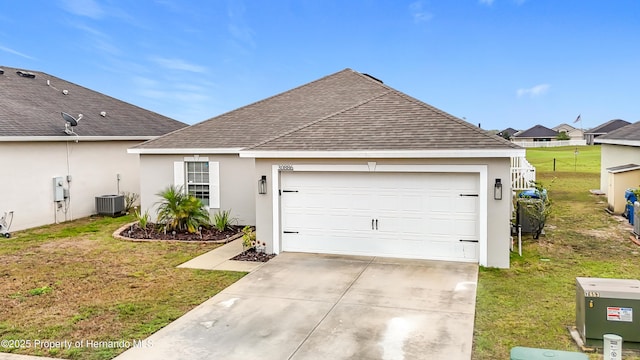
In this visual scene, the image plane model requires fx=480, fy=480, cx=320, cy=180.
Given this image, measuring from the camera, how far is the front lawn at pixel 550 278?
6329 mm

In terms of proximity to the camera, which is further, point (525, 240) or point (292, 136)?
point (525, 240)

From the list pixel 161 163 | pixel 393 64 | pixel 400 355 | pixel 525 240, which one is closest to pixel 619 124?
pixel 393 64

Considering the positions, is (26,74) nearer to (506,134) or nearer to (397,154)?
(397,154)

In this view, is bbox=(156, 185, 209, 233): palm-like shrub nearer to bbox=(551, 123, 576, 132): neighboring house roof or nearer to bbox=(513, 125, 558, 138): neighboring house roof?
bbox=(513, 125, 558, 138): neighboring house roof

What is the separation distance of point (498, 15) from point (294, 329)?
1987 cm

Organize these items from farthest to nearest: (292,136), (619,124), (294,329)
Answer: (619,124), (292,136), (294,329)

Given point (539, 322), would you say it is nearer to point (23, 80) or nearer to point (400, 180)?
point (400, 180)

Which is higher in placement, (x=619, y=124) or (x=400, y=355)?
(x=619, y=124)

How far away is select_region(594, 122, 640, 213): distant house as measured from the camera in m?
16.0

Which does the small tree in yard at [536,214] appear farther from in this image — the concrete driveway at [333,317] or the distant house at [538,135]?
the distant house at [538,135]

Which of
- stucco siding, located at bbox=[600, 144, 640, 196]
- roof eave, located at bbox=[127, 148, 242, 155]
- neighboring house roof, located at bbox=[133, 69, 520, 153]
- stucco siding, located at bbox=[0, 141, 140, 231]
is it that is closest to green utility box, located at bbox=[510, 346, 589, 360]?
neighboring house roof, located at bbox=[133, 69, 520, 153]

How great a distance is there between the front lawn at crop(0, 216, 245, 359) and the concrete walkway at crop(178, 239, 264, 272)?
13.0 inches

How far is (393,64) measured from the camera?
92.9 feet

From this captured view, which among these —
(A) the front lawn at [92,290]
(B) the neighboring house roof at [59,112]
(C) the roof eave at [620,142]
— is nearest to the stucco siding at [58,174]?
(B) the neighboring house roof at [59,112]
